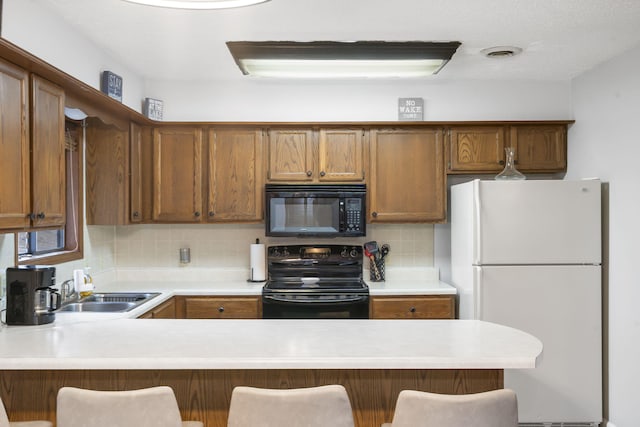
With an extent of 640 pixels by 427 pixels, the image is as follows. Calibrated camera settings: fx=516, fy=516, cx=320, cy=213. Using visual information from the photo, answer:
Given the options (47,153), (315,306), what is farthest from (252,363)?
(315,306)

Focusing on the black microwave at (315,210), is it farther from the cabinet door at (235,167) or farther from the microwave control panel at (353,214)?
the cabinet door at (235,167)

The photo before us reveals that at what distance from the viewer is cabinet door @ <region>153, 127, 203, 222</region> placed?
3.81 meters

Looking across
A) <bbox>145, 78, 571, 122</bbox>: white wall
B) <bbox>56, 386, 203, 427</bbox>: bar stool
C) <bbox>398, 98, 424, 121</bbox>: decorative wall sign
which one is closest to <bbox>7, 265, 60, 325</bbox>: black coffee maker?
<bbox>56, 386, 203, 427</bbox>: bar stool

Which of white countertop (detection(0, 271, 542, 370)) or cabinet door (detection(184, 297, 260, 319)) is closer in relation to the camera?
white countertop (detection(0, 271, 542, 370))

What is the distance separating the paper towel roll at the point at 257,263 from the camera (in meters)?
3.96

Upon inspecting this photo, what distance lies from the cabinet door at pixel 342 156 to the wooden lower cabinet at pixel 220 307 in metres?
1.05

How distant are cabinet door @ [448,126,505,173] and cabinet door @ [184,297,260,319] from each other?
5.77ft

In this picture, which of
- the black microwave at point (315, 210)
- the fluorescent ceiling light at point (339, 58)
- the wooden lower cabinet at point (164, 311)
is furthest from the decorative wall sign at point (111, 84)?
the wooden lower cabinet at point (164, 311)

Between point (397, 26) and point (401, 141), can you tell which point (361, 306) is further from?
point (397, 26)

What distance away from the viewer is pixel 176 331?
2162 mm

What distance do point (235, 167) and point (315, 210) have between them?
67cm

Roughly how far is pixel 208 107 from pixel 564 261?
9.03 ft

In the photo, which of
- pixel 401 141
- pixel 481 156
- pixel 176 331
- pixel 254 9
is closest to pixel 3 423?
pixel 176 331

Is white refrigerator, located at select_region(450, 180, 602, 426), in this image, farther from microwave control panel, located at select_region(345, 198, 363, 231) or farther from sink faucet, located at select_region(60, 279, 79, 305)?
sink faucet, located at select_region(60, 279, 79, 305)
